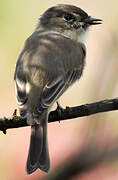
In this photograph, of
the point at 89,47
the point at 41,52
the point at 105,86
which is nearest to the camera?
the point at 105,86

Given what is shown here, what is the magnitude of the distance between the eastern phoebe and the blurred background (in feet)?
0.46

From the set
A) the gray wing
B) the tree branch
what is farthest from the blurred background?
the gray wing

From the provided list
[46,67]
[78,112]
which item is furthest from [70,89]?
[78,112]

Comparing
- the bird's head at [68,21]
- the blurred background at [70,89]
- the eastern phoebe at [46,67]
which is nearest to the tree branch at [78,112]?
the blurred background at [70,89]

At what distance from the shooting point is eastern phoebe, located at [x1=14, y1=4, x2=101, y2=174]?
3441mm

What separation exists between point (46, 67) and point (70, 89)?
1470mm

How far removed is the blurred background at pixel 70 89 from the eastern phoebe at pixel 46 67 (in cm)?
14

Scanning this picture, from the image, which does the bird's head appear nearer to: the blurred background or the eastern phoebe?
the eastern phoebe

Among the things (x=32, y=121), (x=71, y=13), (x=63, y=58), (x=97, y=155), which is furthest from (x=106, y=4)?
(x=97, y=155)

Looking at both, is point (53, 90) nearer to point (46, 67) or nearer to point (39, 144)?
point (46, 67)

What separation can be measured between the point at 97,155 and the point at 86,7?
4.07m

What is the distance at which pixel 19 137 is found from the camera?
4.05 metres

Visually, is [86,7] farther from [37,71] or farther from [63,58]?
[37,71]

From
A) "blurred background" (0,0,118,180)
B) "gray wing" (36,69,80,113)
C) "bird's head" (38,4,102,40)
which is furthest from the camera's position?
"bird's head" (38,4,102,40)
